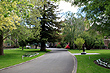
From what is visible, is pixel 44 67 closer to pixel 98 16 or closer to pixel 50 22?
pixel 98 16

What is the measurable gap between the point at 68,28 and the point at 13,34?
25539 millimetres

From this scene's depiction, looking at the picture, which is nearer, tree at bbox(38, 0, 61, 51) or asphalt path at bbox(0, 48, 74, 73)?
asphalt path at bbox(0, 48, 74, 73)

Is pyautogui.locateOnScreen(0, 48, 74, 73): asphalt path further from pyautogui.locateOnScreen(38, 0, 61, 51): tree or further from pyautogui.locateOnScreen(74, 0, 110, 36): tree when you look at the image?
pyautogui.locateOnScreen(38, 0, 61, 51): tree

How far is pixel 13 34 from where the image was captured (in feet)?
65.7

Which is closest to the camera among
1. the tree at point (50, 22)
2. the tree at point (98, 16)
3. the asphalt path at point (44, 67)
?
the asphalt path at point (44, 67)

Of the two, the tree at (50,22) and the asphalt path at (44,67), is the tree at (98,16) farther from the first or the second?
the tree at (50,22)

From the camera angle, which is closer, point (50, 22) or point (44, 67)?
point (44, 67)

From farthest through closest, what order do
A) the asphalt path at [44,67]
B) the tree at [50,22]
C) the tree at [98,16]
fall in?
the tree at [50,22] < the tree at [98,16] < the asphalt path at [44,67]

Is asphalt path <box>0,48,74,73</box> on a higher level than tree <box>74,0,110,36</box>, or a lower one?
lower

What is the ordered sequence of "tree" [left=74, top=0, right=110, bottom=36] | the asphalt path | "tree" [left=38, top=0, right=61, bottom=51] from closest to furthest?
the asphalt path < "tree" [left=74, top=0, right=110, bottom=36] < "tree" [left=38, top=0, right=61, bottom=51]

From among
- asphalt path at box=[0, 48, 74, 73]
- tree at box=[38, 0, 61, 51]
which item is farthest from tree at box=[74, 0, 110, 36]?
tree at box=[38, 0, 61, 51]

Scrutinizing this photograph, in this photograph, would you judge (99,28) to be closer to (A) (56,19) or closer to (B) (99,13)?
(B) (99,13)

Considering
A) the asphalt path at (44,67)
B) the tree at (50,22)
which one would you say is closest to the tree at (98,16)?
the asphalt path at (44,67)

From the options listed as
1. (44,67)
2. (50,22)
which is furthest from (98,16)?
(50,22)
